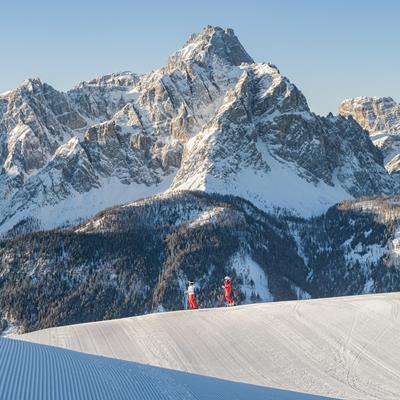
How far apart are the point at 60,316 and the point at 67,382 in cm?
14534

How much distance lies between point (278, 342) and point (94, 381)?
1751 centimetres

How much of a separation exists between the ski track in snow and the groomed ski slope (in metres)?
3.28

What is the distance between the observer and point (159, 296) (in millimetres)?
175875

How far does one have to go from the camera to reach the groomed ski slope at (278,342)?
43625mm

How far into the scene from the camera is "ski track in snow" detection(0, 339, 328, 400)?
3266 centimetres

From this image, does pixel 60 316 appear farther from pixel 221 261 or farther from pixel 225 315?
pixel 225 315

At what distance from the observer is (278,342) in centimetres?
5016

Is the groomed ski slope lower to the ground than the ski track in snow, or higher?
lower

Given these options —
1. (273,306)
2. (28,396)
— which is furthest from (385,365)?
(28,396)

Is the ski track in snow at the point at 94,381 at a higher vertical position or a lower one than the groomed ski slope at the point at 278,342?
higher

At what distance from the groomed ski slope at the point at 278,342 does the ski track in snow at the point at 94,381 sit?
328 centimetres

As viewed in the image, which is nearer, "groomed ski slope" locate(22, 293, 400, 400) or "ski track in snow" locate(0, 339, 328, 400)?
"ski track in snow" locate(0, 339, 328, 400)

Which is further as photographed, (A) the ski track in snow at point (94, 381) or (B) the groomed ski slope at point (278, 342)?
(B) the groomed ski slope at point (278, 342)

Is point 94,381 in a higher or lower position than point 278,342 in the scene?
higher
